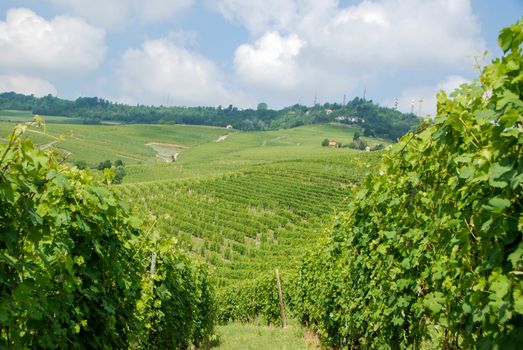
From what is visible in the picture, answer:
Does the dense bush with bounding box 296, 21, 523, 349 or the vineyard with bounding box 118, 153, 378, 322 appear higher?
the dense bush with bounding box 296, 21, 523, 349

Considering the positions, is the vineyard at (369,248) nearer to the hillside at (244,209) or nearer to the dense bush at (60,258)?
the dense bush at (60,258)

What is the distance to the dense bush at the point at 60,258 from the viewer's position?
8.45ft

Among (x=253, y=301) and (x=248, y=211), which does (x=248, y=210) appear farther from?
(x=253, y=301)

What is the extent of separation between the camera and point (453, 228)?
3355 millimetres

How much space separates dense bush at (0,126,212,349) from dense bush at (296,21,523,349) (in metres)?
2.20

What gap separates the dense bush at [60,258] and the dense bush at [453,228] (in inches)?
86.6

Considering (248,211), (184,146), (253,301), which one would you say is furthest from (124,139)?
(253,301)

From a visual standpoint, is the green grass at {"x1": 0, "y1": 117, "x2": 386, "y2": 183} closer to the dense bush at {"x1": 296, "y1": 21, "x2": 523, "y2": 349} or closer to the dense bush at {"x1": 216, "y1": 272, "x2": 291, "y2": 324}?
the dense bush at {"x1": 216, "y1": 272, "x2": 291, "y2": 324}

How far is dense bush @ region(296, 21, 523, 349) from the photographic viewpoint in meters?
2.16

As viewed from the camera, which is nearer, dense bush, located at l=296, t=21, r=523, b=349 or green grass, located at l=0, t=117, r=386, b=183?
dense bush, located at l=296, t=21, r=523, b=349

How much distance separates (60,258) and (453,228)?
8.66ft

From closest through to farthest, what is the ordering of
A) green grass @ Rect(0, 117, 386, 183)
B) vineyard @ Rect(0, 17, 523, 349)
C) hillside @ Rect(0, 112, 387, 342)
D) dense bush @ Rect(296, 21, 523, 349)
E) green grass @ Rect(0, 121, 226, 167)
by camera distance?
dense bush @ Rect(296, 21, 523, 349), vineyard @ Rect(0, 17, 523, 349), hillside @ Rect(0, 112, 387, 342), green grass @ Rect(0, 117, 386, 183), green grass @ Rect(0, 121, 226, 167)

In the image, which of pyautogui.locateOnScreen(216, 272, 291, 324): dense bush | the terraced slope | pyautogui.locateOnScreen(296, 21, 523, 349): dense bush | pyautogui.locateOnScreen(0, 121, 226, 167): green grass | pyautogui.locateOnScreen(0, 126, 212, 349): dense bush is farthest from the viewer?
pyautogui.locateOnScreen(0, 121, 226, 167): green grass

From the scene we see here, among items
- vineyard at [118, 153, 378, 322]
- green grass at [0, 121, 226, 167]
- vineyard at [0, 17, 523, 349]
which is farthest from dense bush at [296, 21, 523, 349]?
green grass at [0, 121, 226, 167]
